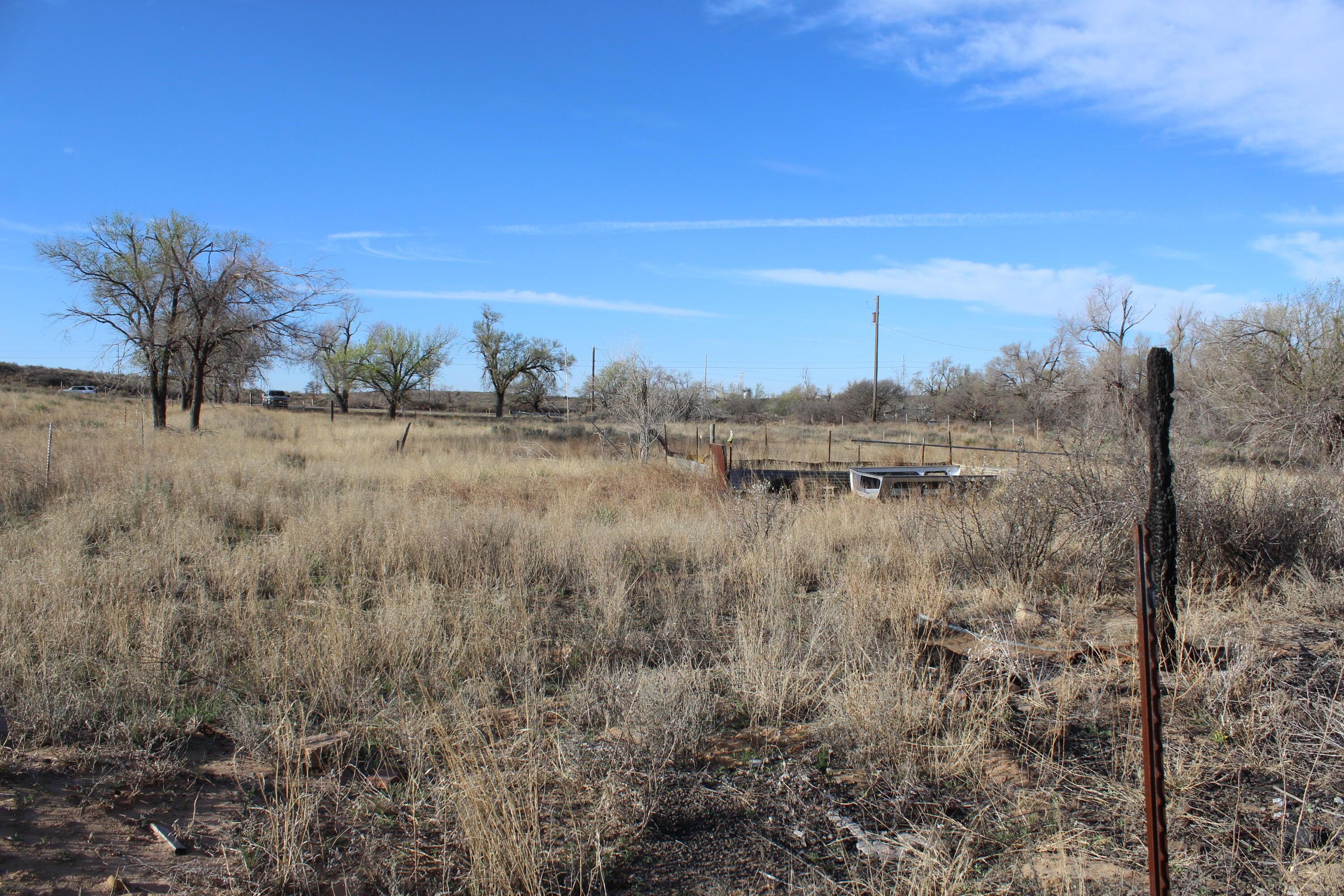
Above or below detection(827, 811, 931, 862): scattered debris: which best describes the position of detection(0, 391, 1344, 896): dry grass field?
above

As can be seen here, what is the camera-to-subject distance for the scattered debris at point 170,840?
104 inches

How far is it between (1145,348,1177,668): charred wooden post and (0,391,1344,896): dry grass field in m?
0.29

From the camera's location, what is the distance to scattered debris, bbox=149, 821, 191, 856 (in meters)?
2.64

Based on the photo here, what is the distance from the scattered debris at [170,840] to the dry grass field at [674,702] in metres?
0.05

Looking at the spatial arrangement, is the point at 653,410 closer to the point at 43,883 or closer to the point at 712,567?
the point at 712,567

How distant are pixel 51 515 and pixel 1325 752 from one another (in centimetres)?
1010

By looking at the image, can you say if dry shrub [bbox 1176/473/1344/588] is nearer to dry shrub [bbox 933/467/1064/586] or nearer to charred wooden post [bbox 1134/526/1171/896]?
dry shrub [bbox 933/467/1064/586]

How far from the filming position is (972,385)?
55.1 m

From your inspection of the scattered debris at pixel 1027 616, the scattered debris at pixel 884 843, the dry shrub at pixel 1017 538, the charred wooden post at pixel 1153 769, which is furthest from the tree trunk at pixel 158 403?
the charred wooden post at pixel 1153 769

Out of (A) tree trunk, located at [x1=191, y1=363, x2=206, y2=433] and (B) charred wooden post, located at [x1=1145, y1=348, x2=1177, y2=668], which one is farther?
(A) tree trunk, located at [x1=191, y1=363, x2=206, y2=433]

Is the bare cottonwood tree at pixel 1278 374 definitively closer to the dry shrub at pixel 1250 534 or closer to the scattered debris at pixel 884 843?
the dry shrub at pixel 1250 534

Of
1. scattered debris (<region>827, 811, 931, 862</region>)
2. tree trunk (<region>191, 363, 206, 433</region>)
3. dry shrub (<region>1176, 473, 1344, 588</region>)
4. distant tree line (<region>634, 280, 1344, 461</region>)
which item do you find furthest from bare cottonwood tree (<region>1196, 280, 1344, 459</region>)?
tree trunk (<region>191, 363, 206, 433</region>)

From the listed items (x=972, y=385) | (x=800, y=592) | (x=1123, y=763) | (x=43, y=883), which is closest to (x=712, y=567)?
(x=800, y=592)

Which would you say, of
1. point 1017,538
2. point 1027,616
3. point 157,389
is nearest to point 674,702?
point 1027,616
